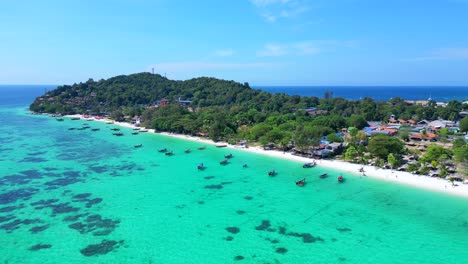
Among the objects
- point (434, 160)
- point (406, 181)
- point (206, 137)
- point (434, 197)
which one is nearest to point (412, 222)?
point (434, 197)

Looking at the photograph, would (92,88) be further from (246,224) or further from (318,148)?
(246,224)

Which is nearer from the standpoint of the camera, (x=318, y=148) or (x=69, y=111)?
(x=318, y=148)

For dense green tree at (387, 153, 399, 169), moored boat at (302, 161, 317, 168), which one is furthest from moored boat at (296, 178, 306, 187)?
dense green tree at (387, 153, 399, 169)

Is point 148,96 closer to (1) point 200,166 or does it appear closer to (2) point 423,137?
(1) point 200,166

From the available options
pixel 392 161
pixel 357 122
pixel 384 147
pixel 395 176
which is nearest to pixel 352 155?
pixel 384 147

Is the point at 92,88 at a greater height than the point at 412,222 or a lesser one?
greater

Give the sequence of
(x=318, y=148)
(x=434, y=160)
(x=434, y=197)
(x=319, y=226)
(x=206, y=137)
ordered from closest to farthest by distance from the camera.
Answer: (x=319, y=226) < (x=434, y=197) < (x=434, y=160) < (x=318, y=148) < (x=206, y=137)

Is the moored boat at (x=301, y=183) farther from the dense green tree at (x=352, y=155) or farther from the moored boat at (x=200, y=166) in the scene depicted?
the moored boat at (x=200, y=166)

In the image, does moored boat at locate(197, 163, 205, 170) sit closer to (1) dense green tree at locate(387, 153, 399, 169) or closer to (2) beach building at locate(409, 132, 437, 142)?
(1) dense green tree at locate(387, 153, 399, 169)
